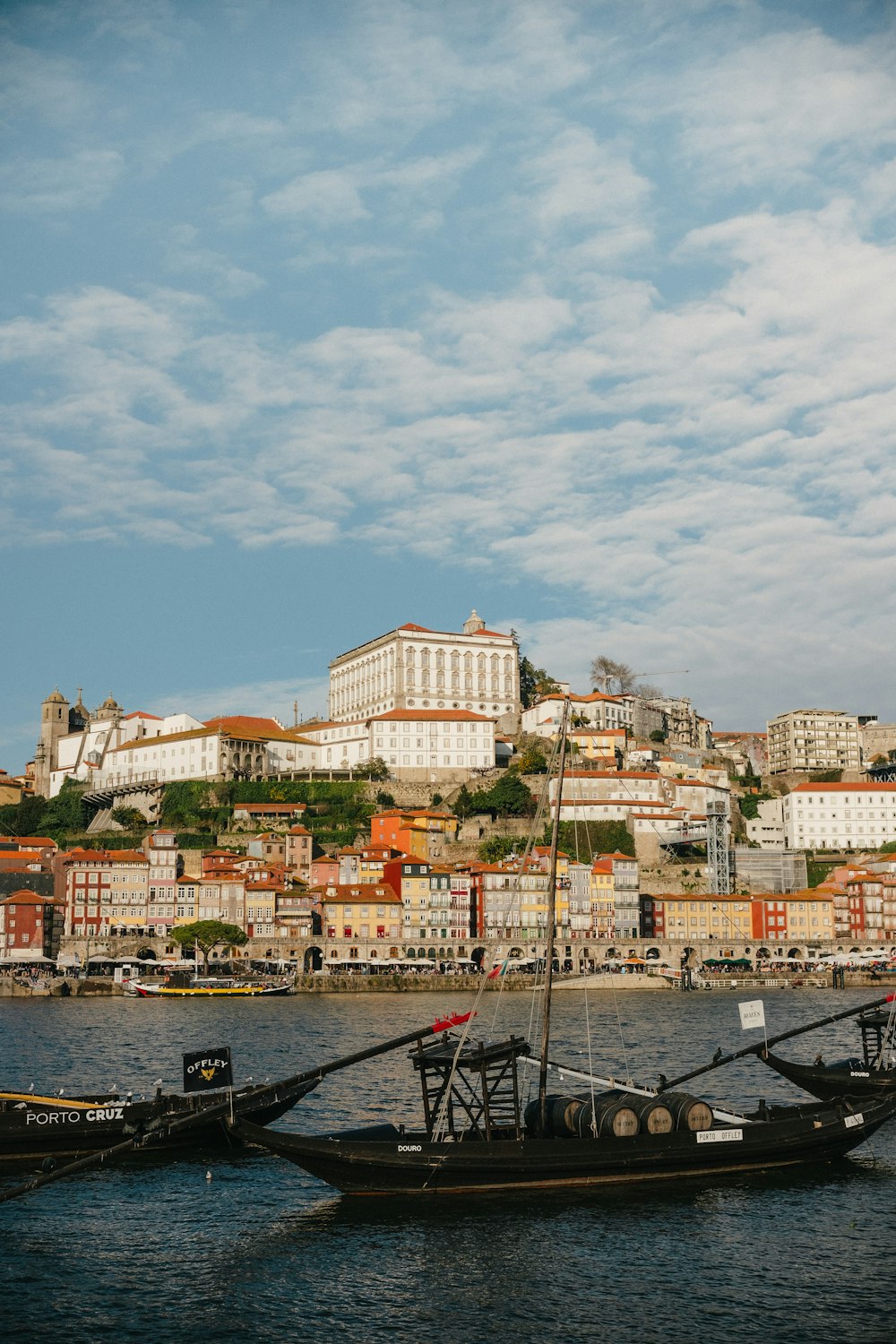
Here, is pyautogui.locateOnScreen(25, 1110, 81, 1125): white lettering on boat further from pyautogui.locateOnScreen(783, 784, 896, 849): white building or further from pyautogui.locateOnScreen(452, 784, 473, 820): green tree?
pyautogui.locateOnScreen(783, 784, 896, 849): white building

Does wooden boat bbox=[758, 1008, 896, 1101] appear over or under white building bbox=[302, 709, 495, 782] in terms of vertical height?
under

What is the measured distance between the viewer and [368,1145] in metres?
27.5

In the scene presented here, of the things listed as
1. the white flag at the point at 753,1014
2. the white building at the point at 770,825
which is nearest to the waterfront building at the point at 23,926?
the white building at the point at 770,825

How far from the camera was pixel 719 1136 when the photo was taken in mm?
29344

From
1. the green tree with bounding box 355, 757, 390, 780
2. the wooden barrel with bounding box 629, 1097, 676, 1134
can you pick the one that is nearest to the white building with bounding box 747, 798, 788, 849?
the green tree with bounding box 355, 757, 390, 780

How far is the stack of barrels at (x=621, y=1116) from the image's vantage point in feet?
94.6

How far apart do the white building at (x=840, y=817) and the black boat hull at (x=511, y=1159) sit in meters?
113

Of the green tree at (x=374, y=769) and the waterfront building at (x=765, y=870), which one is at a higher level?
the green tree at (x=374, y=769)

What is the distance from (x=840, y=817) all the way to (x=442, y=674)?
43958mm

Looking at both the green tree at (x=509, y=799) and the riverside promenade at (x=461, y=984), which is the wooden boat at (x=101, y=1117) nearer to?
the riverside promenade at (x=461, y=984)

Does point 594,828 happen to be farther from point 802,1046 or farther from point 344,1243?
point 344,1243

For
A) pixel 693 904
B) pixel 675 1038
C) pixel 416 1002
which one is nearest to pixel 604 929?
pixel 693 904

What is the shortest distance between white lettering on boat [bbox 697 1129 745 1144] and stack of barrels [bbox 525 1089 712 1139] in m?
0.19

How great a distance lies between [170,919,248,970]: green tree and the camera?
9631cm
